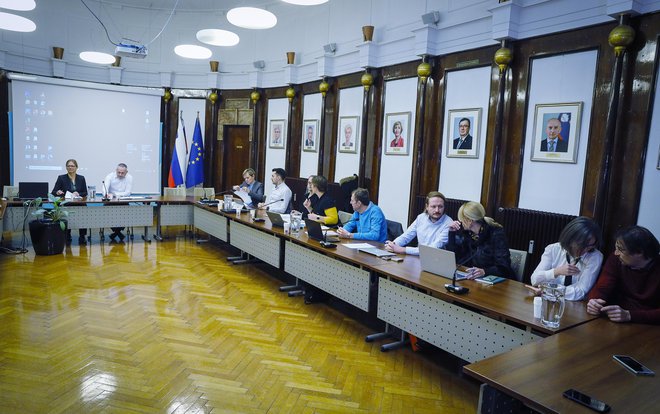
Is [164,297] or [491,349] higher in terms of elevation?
[491,349]

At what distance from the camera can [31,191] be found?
234 inches

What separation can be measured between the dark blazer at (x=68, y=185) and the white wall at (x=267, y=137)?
3093 millimetres

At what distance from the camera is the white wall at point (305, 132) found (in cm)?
725

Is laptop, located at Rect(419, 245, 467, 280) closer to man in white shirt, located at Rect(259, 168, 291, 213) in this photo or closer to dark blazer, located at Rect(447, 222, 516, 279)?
dark blazer, located at Rect(447, 222, 516, 279)

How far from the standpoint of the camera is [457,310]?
266 centimetres

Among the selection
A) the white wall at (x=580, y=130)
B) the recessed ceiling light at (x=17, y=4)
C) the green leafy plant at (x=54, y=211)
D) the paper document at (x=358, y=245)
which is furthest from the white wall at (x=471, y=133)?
the green leafy plant at (x=54, y=211)

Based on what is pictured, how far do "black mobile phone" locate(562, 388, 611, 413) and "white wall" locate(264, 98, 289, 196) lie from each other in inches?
270

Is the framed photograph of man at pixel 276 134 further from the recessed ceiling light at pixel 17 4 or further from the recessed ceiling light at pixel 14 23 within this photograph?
the recessed ceiling light at pixel 17 4

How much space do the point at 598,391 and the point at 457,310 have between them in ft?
3.80

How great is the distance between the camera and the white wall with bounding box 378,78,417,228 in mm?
5656

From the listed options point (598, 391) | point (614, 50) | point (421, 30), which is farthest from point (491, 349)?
point (421, 30)

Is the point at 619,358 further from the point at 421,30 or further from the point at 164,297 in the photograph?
the point at 421,30

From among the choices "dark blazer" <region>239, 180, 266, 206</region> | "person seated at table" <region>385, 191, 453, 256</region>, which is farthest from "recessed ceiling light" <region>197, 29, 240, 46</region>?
"person seated at table" <region>385, 191, 453, 256</region>

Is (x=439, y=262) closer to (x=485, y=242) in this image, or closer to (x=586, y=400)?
(x=485, y=242)
